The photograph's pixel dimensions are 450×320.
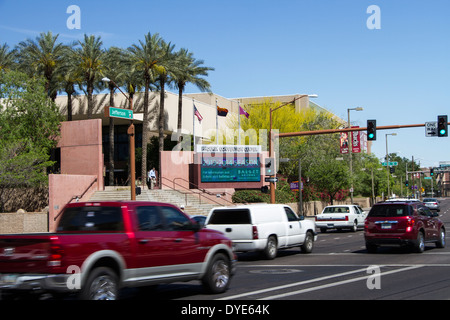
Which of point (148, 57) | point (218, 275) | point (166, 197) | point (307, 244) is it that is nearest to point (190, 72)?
point (148, 57)

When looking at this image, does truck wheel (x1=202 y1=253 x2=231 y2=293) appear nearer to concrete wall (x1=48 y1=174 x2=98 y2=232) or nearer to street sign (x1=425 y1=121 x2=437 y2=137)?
street sign (x1=425 y1=121 x2=437 y2=137)

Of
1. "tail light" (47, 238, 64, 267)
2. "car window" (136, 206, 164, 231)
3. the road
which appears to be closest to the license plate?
"tail light" (47, 238, 64, 267)

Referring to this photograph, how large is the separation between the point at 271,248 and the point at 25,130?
27952mm

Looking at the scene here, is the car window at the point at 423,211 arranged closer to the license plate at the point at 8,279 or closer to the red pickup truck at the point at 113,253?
the red pickup truck at the point at 113,253

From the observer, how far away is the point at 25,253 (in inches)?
324

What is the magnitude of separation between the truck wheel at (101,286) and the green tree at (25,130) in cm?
2872

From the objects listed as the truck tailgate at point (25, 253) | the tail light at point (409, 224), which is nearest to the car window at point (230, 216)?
the tail light at point (409, 224)

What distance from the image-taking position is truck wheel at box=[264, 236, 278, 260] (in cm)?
1866

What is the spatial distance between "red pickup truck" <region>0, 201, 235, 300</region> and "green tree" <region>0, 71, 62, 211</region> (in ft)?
90.0

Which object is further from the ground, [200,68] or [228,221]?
[200,68]
